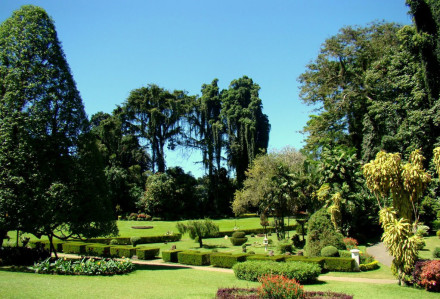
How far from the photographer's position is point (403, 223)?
1320 centimetres

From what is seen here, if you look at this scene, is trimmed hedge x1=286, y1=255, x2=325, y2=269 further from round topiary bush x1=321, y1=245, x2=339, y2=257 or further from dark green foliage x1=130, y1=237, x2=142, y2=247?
dark green foliage x1=130, y1=237, x2=142, y2=247

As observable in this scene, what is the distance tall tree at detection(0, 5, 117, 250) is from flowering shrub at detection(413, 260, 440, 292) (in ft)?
47.5

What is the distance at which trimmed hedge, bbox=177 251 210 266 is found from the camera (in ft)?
67.3

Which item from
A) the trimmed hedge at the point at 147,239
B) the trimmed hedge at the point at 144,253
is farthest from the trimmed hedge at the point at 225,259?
the trimmed hedge at the point at 147,239

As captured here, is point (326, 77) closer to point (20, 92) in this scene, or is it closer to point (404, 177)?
point (404, 177)

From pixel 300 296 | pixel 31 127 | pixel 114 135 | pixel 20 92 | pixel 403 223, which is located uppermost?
pixel 114 135

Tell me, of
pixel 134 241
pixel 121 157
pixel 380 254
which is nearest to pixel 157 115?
pixel 121 157

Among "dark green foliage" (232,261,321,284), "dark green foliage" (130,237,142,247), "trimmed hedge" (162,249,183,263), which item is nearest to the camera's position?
"dark green foliage" (232,261,321,284)

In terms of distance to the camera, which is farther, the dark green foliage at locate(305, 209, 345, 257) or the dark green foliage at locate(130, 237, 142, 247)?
the dark green foliage at locate(130, 237, 142, 247)

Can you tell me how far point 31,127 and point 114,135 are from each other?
3621 cm

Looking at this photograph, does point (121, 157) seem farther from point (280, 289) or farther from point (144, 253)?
point (280, 289)

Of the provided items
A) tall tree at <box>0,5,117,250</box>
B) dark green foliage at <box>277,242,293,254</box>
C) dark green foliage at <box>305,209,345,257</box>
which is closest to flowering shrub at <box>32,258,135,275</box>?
tall tree at <box>0,5,117,250</box>

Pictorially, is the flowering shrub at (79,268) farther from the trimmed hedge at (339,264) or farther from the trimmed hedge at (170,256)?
the trimmed hedge at (339,264)

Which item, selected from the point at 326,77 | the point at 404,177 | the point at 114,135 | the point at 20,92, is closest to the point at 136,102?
the point at 114,135
